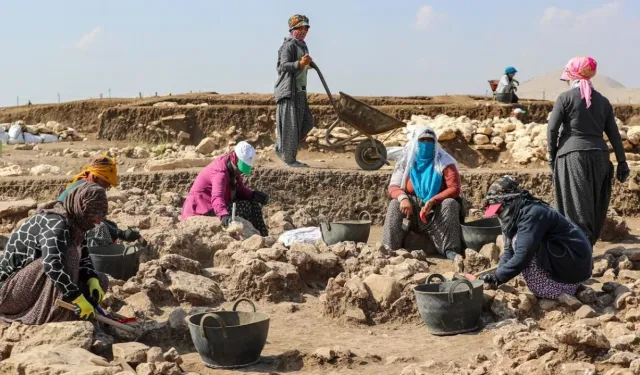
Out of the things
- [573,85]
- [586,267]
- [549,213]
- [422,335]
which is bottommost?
[422,335]

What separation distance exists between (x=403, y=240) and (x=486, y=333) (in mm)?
2293

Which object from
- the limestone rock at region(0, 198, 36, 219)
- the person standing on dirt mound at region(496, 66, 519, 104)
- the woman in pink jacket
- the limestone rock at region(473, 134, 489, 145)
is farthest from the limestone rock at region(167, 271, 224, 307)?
the person standing on dirt mound at region(496, 66, 519, 104)

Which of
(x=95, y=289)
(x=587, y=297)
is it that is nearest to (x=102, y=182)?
(x=95, y=289)

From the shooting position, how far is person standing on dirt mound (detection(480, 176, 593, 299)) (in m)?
5.50

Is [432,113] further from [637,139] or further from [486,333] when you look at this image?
[486,333]

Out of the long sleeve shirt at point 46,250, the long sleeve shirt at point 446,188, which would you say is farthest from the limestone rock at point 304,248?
the long sleeve shirt at point 46,250

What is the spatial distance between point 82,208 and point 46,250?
30 centimetres

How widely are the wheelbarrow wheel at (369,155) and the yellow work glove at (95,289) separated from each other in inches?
262

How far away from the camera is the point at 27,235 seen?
4977mm

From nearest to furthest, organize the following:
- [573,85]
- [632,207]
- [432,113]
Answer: [573,85] → [632,207] → [432,113]

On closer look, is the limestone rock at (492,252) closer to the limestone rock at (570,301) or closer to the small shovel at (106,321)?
the limestone rock at (570,301)

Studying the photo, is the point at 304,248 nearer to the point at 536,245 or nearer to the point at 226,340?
the point at 536,245

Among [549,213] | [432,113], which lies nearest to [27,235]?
[549,213]

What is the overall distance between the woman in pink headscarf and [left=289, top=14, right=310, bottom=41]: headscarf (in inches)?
166
